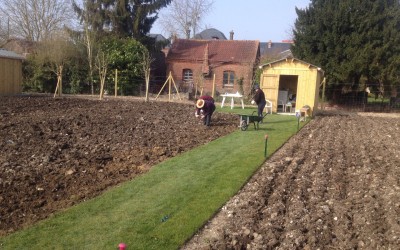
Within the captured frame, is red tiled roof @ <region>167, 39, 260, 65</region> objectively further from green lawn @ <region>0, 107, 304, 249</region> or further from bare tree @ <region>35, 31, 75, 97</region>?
green lawn @ <region>0, 107, 304, 249</region>

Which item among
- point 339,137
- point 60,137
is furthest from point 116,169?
point 339,137

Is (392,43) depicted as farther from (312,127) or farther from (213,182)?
(213,182)

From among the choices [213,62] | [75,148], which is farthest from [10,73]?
[75,148]

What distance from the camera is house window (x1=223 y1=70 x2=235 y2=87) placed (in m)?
33.8

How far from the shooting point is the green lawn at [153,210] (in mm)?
4539

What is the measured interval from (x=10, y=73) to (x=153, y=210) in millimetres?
23051

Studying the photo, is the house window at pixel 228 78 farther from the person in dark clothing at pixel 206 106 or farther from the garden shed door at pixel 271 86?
the person in dark clothing at pixel 206 106

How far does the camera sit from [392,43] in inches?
914

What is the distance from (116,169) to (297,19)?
22.3 metres

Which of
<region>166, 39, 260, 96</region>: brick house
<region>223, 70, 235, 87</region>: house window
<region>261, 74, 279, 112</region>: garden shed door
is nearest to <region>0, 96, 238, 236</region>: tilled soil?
<region>261, 74, 279, 112</region>: garden shed door

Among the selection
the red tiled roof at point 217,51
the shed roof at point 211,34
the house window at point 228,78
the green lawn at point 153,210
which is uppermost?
the shed roof at point 211,34

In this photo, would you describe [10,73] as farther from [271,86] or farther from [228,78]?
[228,78]

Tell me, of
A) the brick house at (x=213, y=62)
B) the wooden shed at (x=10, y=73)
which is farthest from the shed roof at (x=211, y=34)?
the wooden shed at (x=10, y=73)

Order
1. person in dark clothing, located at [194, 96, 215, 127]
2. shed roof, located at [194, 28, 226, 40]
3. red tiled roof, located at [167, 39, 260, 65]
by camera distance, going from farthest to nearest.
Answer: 1. shed roof, located at [194, 28, 226, 40]
2. red tiled roof, located at [167, 39, 260, 65]
3. person in dark clothing, located at [194, 96, 215, 127]
